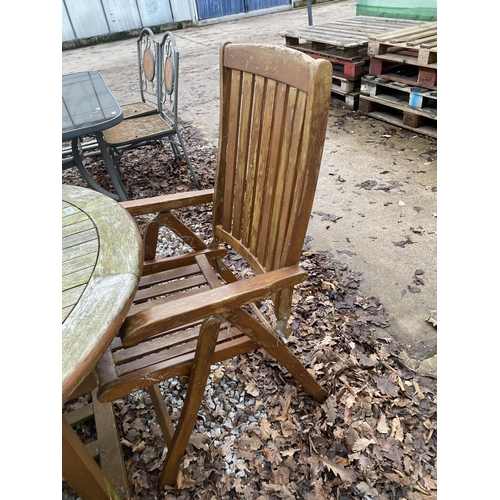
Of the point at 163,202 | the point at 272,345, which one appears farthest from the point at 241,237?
the point at 272,345

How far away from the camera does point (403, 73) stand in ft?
13.3

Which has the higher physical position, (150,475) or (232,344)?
(232,344)

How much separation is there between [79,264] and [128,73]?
25.2 ft

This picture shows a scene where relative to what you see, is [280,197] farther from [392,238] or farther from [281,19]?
[281,19]

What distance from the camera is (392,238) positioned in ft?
8.91

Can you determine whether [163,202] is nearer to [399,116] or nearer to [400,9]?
[399,116]

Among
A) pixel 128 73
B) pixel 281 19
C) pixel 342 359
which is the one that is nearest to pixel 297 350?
pixel 342 359

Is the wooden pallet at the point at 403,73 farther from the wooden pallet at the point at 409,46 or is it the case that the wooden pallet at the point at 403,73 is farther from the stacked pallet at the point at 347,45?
the stacked pallet at the point at 347,45

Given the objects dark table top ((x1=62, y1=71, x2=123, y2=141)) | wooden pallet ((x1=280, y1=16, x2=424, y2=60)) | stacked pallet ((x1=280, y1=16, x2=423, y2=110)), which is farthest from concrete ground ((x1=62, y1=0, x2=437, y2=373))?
dark table top ((x1=62, y1=71, x2=123, y2=141))

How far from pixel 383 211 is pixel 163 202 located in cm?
200

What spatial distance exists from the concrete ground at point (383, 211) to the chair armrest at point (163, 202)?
4.04 feet

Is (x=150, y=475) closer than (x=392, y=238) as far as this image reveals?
Yes

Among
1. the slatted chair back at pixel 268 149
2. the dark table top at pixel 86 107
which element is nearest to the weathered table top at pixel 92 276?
the slatted chair back at pixel 268 149
